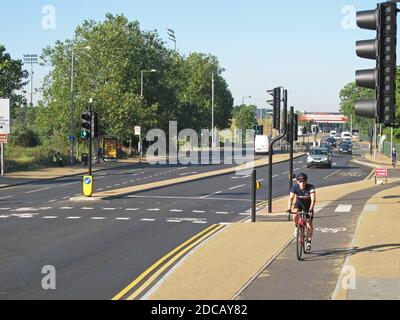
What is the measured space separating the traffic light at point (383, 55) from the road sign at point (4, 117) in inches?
1506

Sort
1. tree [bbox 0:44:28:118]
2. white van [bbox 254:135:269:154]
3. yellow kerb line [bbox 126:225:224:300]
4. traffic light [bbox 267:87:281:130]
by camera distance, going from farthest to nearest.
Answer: white van [bbox 254:135:269:154]
tree [bbox 0:44:28:118]
traffic light [bbox 267:87:281:130]
yellow kerb line [bbox 126:225:224:300]

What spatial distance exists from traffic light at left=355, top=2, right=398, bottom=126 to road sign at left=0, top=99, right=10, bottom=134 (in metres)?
38.3

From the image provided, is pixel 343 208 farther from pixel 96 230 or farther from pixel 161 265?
pixel 161 265

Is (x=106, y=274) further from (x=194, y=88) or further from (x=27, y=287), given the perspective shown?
(x=194, y=88)

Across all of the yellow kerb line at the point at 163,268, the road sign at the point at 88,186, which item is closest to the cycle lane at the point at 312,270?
the yellow kerb line at the point at 163,268

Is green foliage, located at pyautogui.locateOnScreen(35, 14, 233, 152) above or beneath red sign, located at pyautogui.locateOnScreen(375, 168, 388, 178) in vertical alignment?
above

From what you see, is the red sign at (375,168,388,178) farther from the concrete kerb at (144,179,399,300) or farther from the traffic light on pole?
the concrete kerb at (144,179,399,300)

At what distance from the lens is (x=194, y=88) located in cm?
11338

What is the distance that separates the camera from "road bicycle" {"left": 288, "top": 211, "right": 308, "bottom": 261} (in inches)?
488

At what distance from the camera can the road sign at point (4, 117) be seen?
44188 mm

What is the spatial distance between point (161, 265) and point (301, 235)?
2.77 metres

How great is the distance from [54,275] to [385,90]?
21.0 feet

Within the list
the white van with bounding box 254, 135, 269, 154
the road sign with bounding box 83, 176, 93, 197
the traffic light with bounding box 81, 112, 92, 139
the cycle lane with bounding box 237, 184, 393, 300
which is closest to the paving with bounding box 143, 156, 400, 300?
the cycle lane with bounding box 237, 184, 393, 300

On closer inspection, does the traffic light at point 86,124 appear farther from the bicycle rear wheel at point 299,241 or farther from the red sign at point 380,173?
the red sign at point 380,173
